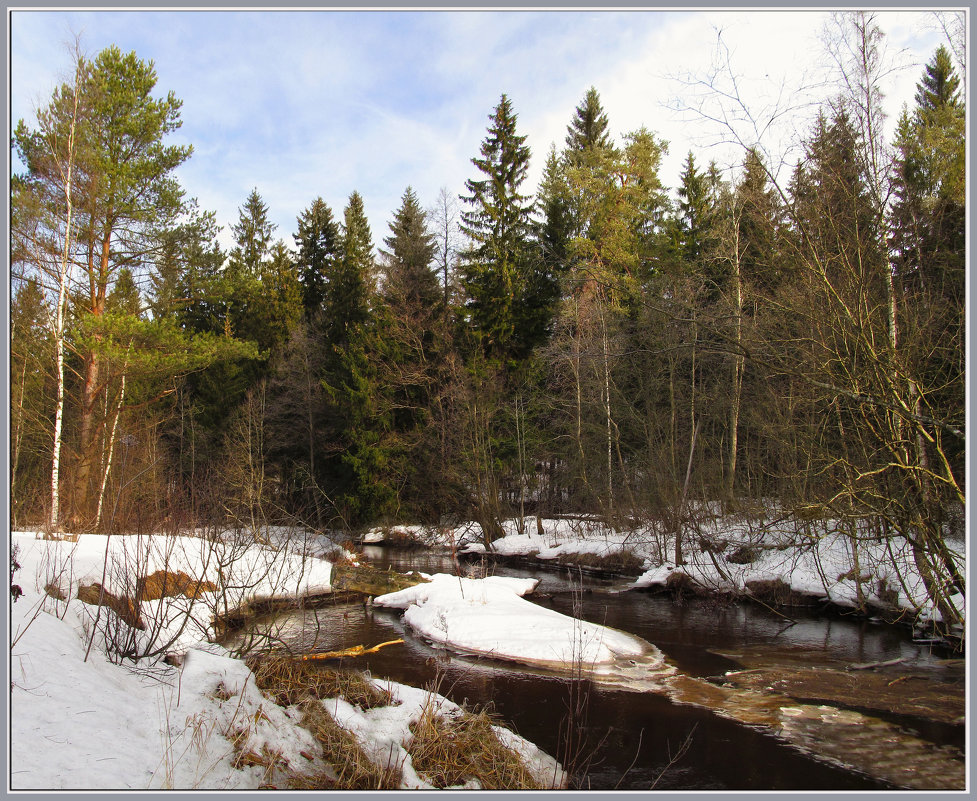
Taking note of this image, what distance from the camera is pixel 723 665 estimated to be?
8.70m

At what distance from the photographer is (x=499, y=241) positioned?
2705cm

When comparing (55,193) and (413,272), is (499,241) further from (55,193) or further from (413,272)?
(55,193)

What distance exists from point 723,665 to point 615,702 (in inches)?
95.3

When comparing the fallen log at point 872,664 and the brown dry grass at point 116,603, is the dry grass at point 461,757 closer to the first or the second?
the brown dry grass at point 116,603

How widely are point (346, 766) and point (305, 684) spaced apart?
5.42ft

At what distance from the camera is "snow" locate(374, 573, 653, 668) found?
900cm

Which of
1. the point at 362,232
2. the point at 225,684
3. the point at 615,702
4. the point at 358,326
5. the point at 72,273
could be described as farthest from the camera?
the point at 362,232

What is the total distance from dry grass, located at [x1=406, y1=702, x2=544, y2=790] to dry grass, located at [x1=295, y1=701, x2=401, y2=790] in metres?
0.43

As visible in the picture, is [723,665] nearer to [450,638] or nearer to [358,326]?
[450,638]

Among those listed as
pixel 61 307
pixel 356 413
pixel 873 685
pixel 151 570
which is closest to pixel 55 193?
pixel 61 307

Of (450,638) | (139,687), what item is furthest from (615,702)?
(139,687)

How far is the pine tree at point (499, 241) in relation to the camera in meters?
26.2

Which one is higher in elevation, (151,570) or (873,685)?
(151,570)

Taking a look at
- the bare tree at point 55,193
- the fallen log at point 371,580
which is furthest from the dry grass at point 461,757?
the bare tree at point 55,193
